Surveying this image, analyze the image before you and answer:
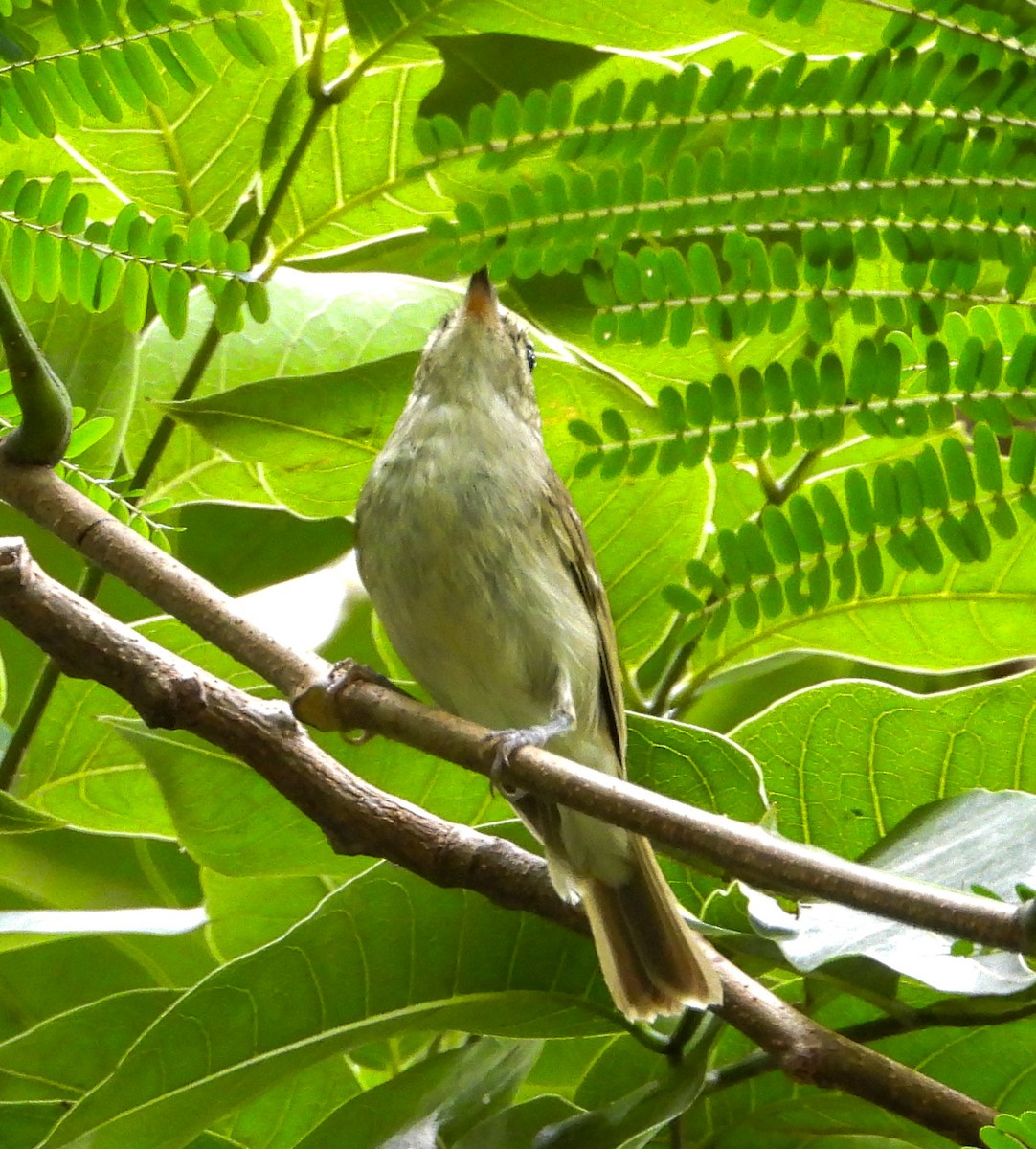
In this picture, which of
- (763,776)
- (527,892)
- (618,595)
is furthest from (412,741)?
(618,595)

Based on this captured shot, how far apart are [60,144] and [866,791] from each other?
1.57m

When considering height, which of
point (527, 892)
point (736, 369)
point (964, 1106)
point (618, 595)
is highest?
point (736, 369)

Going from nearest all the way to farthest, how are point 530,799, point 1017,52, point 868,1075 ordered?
point 1017,52, point 868,1075, point 530,799

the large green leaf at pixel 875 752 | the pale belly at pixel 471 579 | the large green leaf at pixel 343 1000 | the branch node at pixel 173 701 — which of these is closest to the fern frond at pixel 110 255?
the branch node at pixel 173 701

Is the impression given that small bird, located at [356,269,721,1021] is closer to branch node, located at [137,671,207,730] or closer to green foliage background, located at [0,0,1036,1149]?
green foliage background, located at [0,0,1036,1149]

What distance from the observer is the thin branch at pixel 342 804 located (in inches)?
61.8

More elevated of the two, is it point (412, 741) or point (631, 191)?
point (631, 191)

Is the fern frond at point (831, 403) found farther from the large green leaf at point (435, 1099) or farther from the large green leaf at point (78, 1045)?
the large green leaf at point (78, 1045)

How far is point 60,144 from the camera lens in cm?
227

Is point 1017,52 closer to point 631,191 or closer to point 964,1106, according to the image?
point 631,191

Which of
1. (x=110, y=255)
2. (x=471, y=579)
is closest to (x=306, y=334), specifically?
(x=471, y=579)

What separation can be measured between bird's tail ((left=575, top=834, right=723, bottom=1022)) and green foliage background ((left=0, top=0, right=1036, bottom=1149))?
0.06 m

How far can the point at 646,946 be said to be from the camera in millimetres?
2006

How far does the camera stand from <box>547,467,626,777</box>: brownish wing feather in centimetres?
219
